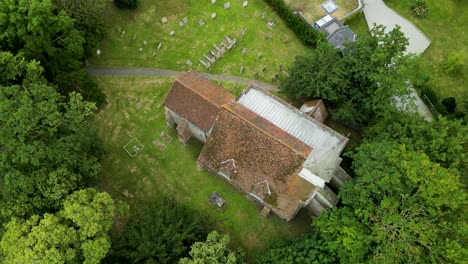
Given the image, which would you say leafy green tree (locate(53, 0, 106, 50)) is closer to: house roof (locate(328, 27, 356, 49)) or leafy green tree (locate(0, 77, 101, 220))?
leafy green tree (locate(0, 77, 101, 220))

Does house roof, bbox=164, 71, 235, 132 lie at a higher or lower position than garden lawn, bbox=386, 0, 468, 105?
lower

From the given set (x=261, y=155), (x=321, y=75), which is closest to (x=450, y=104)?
(x=321, y=75)

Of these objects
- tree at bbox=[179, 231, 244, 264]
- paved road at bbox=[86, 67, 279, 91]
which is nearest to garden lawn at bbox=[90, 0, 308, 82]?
paved road at bbox=[86, 67, 279, 91]

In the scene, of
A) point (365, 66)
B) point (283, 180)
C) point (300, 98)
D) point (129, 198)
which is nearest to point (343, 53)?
point (365, 66)

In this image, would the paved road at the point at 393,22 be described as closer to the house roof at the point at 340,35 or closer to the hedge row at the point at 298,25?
the house roof at the point at 340,35

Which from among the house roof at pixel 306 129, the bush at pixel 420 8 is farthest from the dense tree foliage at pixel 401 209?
the bush at pixel 420 8

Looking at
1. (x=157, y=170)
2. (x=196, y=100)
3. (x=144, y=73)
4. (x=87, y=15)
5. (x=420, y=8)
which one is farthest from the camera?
(x=420, y=8)

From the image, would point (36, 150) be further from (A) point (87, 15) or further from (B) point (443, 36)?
(B) point (443, 36)
